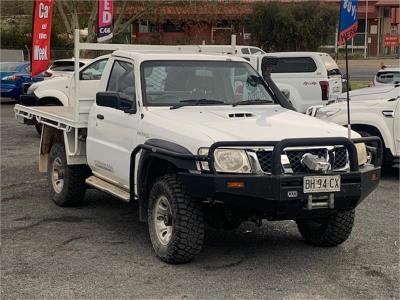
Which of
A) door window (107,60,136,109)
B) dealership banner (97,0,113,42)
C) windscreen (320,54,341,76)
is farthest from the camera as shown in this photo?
dealership banner (97,0,113,42)

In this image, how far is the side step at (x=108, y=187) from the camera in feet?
21.1

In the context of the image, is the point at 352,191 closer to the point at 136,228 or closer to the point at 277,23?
the point at 136,228

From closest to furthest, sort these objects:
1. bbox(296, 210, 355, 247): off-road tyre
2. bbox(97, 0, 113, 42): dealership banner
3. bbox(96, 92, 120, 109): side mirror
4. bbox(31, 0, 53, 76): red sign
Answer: bbox(296, 210, 355, 247): off-road tyre → bbox(96, 92, 120, 109): side mirror → bbox(31, 0, 53, 76): red sign → bbox(97, 0, 113, 42): dealership banner

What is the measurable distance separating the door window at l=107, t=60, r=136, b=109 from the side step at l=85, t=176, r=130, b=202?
857mm

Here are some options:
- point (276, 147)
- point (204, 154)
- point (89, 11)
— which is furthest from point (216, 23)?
point (276, 147)

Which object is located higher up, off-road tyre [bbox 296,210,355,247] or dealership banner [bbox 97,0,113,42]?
dealership banner [bbox 97,0,113,42]

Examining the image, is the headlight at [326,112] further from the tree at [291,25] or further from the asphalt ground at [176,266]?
the tree at [291,25]

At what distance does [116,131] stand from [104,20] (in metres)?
14.3

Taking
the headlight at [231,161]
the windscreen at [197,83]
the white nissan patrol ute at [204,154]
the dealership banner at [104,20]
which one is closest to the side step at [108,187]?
the white nissan patrol ute at [204,154]

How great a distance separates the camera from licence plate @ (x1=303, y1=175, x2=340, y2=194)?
5152 mm

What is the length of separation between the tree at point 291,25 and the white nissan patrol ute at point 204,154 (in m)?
36.7

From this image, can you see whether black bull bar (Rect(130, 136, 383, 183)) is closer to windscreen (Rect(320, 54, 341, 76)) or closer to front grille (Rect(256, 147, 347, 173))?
front grille (Rect(256, 147, 347, 173))

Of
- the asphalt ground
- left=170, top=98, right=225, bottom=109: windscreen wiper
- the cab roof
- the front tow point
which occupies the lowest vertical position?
the asphalt ground

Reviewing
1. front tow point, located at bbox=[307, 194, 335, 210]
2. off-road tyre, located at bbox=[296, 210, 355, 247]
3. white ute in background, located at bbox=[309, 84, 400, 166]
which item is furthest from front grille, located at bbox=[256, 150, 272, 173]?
white ute in background, located at bbox=[309, 84, 400, 166]
